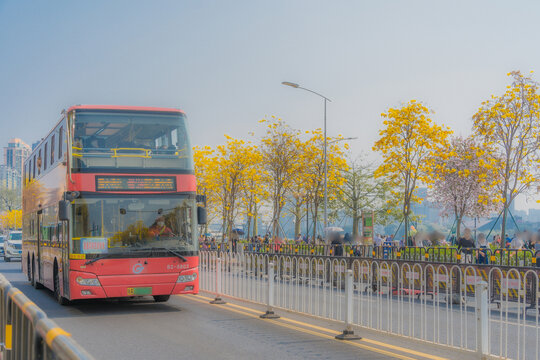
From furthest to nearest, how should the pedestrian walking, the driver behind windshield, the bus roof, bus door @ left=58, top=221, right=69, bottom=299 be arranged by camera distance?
the pedestrian walking
the bus roof
the driver behind windshield
bus door @ left=58, top=221, right=69, bottom=299

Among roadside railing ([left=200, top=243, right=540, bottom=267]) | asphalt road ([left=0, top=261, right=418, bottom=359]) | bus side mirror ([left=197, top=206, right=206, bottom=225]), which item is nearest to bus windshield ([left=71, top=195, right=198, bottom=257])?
bus side mirror ([left=197, top=206, right=206, bottom=225])

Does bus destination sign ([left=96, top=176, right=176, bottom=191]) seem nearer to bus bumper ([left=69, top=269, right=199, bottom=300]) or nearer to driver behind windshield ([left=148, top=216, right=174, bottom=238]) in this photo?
driver behind windshield ([left=148, top=216, right=174, bottom=238])

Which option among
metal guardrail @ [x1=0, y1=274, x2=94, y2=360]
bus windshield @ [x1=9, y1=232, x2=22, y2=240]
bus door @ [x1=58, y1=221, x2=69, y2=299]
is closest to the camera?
metal guardrail @ [x1=0, y1=274, x2=94, y2=360]

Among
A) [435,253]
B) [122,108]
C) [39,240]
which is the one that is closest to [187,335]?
[122,108]

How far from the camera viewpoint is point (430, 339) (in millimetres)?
10133

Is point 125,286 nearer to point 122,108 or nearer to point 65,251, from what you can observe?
point 65,251

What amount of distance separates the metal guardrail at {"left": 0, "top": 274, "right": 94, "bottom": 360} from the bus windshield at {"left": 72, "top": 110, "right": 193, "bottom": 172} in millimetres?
6602

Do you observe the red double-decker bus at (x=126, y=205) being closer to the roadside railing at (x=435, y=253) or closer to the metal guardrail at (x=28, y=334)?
the roadside railing at (x=435, y=253)

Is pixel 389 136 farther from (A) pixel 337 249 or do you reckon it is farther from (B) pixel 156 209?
(B) pixel 156 209

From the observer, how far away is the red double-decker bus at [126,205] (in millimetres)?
13102

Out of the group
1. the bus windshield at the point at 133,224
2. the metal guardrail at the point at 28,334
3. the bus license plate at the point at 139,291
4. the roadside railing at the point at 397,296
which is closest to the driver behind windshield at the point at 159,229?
the bus windshield at the point at 133,224

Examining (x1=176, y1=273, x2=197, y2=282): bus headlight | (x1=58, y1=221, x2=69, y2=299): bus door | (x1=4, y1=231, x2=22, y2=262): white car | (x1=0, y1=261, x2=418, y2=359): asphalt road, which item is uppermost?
(x1=58, y1=221, x2=69, y2=299): bus door

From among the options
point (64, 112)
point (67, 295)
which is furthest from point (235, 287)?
point (64, 112)

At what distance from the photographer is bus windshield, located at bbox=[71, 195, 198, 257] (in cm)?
1315
